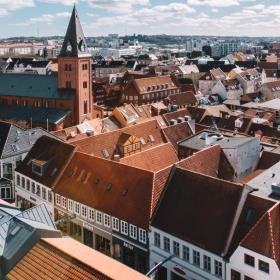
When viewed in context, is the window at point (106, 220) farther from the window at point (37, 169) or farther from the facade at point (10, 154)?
the facade at point (10, 154)

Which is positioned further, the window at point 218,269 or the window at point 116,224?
the window at point 116,224

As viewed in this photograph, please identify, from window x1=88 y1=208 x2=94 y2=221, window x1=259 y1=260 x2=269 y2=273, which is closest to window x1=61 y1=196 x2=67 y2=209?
window x1=88 y1=208 x2=94 y2=221

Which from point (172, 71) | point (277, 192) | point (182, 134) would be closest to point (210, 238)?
point (277, 192)

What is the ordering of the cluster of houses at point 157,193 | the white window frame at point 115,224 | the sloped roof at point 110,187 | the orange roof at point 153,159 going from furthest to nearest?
the orange roof at point 153,159
the white window frame at point 115,224
the sloped roof at point 110,187
the cluster of houses at point 157,193

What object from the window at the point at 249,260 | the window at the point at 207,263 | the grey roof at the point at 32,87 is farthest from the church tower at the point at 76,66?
the window at the point at 249,260

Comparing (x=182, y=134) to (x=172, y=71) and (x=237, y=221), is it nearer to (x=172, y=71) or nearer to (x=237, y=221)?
(x=237, y=221)

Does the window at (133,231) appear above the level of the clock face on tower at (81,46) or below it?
below

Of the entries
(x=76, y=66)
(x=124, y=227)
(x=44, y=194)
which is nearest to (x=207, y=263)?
(x=124, y=227)

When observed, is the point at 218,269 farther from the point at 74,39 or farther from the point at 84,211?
the point at 74,39
